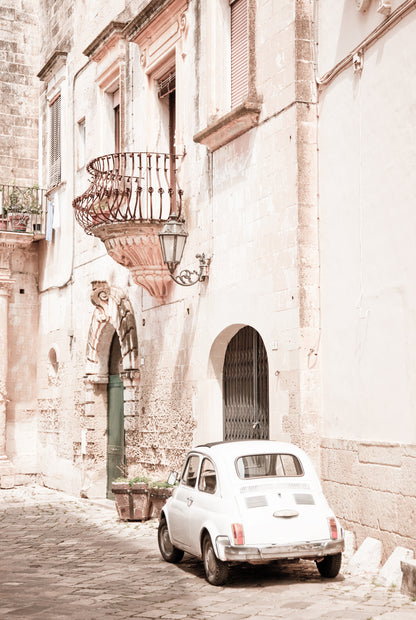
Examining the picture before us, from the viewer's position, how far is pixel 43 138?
21109 mm

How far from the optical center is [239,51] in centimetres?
1236

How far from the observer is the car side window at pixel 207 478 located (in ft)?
29.0

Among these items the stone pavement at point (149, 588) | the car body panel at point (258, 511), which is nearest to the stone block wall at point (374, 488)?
the stone pavement at point (149, 588)

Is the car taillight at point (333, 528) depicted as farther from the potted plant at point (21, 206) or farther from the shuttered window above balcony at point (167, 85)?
the potted plant at point (21, 206)

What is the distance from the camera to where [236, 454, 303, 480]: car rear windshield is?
8.71 meters

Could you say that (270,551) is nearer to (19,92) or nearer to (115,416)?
(115,416)

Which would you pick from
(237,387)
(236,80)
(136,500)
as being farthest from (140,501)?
(236,80)

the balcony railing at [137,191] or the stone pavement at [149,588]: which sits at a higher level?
the balcony railing at [137,191]

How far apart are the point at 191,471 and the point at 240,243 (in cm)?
335

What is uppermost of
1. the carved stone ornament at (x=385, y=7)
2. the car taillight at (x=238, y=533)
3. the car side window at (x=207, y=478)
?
the carved stone ornament at (x=385, y=7)

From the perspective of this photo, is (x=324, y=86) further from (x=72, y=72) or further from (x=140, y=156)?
(x=72, y=72)

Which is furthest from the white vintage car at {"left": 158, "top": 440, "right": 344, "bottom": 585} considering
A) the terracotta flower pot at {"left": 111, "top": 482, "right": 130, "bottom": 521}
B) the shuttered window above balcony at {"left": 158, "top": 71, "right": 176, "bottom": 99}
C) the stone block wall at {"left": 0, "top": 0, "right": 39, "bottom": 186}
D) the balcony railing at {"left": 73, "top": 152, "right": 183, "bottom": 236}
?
the stone block wall at {"left": 0, "top": 0, "right": 39, "bottom": 186}

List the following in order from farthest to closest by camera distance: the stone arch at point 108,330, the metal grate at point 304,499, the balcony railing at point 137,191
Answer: the stone arch at point 108,330
the balcony railing at point 137,191
the metal grate at point 304,499

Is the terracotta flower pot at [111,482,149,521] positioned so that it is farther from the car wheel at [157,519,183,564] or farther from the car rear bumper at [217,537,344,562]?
the car rear bumper at [217,537,344,562]
